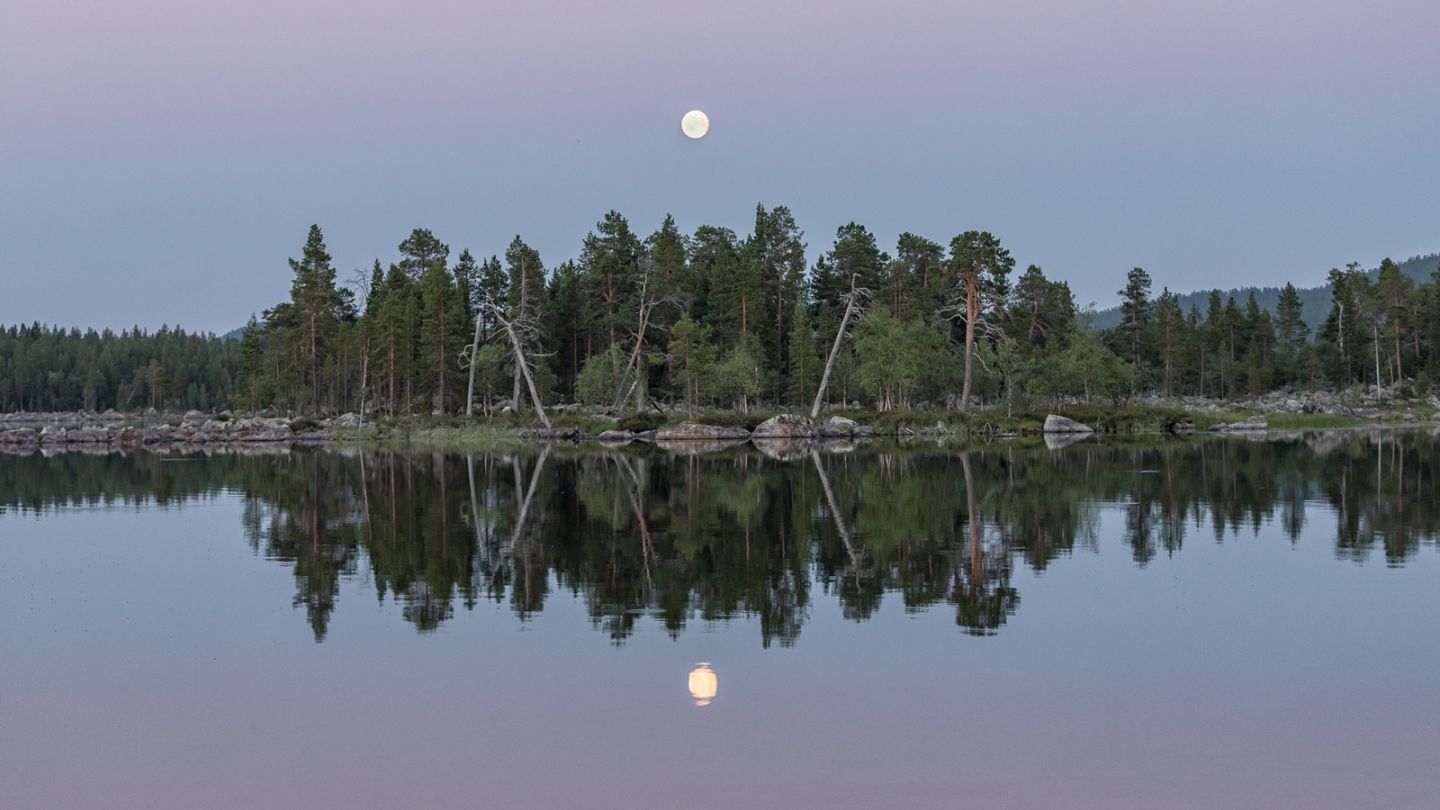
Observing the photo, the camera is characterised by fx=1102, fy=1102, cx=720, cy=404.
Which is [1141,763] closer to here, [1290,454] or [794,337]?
[1290,454]

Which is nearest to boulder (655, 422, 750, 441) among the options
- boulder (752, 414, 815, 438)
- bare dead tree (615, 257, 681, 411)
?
boulder (752, 414, 815, 438)

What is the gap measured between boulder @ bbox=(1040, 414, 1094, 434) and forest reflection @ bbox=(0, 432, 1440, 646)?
26856 mm

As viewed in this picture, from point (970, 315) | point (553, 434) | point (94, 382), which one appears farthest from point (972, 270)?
point (94, 382)

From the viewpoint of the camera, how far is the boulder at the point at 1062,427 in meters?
79.4

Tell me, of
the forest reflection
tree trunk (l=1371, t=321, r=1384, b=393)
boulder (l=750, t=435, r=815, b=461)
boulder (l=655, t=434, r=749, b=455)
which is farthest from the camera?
tree trunk (l=1371, t=321, r=1384, b=393)

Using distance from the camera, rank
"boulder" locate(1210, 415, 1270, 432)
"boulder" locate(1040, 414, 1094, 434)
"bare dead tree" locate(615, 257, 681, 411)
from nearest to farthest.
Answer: "boulder" locate(1040, 414, 1094, 434) < "boulder" locate(1210, 415, 1270, 432) < "bare dead tree" locate(615, 257, 681, 411)

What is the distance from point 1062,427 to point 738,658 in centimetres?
7114

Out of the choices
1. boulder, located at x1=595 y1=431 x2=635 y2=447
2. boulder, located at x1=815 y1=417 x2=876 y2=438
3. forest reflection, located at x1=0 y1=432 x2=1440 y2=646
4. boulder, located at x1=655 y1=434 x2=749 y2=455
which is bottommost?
forest reflection, located at x1=0 y1=432 x2=1440 y2=646

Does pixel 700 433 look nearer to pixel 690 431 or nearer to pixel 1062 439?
pixel 690 431

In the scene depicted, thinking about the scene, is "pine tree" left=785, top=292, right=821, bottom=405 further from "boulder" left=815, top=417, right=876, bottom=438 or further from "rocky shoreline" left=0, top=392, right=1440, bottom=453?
"boulder" left=815, top=417, right=876, bottom=438

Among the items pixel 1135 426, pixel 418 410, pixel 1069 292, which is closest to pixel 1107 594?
pixel 1135 426

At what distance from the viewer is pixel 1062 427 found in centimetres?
7956

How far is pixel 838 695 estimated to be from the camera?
440 inches

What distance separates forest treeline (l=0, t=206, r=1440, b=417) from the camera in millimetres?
86938
